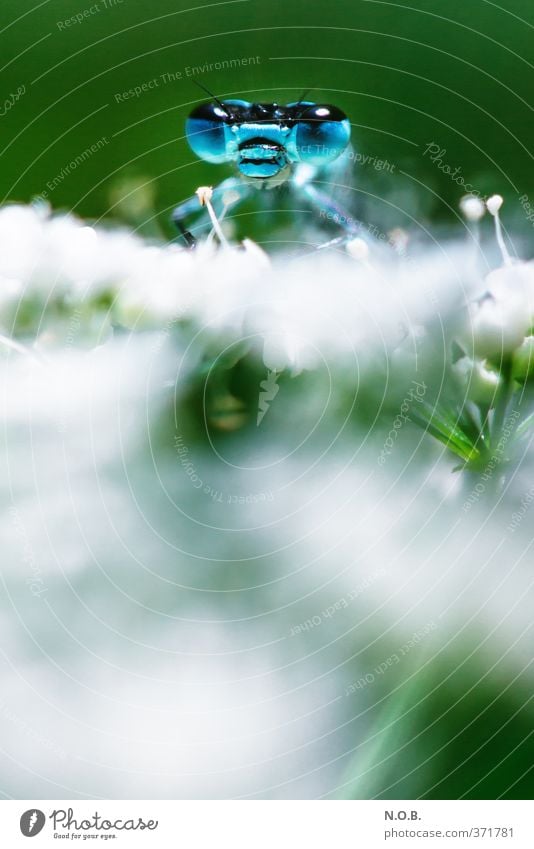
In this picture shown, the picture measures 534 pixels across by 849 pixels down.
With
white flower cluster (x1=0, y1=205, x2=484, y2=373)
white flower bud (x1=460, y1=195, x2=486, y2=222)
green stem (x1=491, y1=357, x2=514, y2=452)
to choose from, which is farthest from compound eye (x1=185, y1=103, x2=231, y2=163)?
green stem (x1=491, y1=357, x2=514, y2=452)

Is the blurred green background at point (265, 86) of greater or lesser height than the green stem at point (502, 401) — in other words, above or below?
above

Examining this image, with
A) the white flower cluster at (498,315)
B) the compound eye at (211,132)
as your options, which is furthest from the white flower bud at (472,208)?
the compound eye at (211,132)

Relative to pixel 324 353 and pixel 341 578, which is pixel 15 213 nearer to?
pixel 324 353

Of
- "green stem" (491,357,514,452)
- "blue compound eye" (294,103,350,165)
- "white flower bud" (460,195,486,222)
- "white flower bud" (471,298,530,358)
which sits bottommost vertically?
"green stem" (491,357,514,452)

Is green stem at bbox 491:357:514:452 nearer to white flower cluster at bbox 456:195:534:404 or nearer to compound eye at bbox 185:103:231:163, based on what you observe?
white flower cluster at bbox 456:195:534:404

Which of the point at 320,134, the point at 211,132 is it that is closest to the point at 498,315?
the point at 320,134

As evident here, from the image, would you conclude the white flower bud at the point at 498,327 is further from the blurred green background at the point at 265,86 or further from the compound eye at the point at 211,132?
the compound eye at the point at 211,132

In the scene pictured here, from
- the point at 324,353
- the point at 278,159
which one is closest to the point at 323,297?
the point at 324,353
